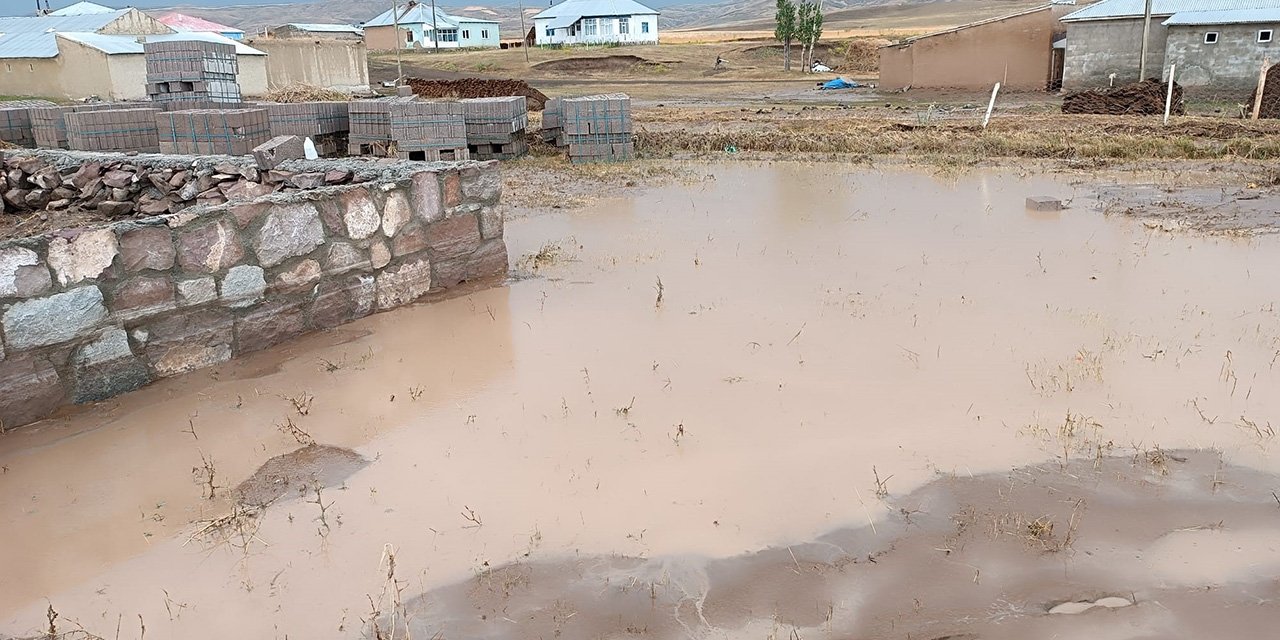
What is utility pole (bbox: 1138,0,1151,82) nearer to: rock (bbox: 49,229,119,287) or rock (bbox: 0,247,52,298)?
rock (bbox: 49,229,119,287)

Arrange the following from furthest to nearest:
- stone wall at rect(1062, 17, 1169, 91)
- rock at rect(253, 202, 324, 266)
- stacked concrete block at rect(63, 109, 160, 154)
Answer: stone wall at rect(1062, 17, 1169, 91), stacked concrete block at rect(63, 109, 160, 154), rock at rect(253, 202, 324, 266)

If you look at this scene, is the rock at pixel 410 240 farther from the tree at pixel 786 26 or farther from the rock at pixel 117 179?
the tree at pixel 786 26

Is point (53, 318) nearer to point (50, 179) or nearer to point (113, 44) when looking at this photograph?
point (50, 179)

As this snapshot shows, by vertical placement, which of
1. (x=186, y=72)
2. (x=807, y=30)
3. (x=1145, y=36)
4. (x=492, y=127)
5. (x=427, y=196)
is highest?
(x=807, y=30)

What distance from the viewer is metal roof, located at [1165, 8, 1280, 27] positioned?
1059 inches

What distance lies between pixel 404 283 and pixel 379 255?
34cm

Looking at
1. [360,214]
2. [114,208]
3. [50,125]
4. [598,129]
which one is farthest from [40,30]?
[360,214]

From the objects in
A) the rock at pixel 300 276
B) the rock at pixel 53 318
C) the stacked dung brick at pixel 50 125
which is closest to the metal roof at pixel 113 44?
the stacked dung brick at pixel 50 125

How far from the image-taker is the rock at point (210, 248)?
5.40m

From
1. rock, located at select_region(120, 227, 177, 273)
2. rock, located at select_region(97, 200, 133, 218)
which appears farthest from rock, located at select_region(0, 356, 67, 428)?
rock, located at select_region(97, 200, 133, 218)

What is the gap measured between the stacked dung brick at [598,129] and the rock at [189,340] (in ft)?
34.3

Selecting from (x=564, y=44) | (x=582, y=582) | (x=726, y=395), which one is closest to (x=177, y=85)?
(x=726, y=395)

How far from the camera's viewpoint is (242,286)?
571cm

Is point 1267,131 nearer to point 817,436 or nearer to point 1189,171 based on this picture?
point 1189,171
